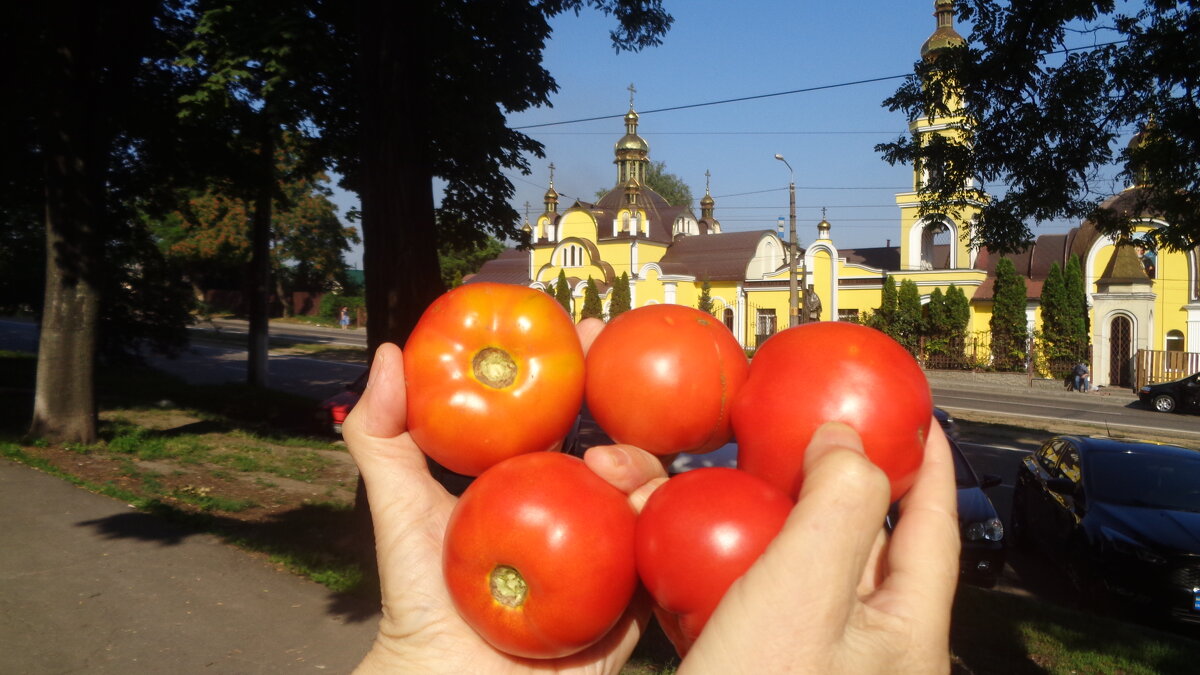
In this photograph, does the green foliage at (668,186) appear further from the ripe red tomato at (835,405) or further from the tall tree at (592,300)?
the ripe red tomato at (835,405)

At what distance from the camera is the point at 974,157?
1002 cm

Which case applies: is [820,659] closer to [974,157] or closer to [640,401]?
[640,401]

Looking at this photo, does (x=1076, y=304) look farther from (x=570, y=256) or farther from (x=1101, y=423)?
(x=570, y=256)

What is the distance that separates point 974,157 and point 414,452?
949 centimetres

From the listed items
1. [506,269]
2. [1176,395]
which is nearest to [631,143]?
[506,269]

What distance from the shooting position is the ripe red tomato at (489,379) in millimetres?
2168

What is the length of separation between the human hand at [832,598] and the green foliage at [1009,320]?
38888mm

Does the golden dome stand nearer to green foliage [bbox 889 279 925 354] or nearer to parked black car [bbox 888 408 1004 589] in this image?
green foliage [bbox 889 279 925 354]

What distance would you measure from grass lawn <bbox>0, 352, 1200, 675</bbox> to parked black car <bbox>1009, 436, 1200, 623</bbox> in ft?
1.83

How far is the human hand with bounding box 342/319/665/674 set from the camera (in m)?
2.21

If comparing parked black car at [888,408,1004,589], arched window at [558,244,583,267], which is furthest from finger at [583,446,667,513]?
arched window at [558,244,583,267]

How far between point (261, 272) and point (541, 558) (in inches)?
719

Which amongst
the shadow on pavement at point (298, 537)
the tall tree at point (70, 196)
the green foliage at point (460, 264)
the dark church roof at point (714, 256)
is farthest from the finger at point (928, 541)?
the green foliage at point (460, 264)

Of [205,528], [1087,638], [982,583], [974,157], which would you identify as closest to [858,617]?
[1087,638]
